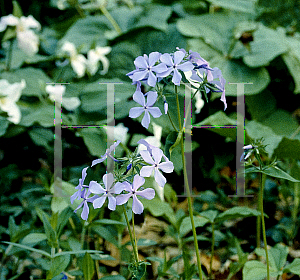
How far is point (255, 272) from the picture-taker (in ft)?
2.82

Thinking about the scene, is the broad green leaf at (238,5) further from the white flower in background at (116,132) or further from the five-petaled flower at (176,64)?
the five-petaled flower at (176,64)

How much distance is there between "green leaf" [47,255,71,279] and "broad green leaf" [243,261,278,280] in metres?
0.45

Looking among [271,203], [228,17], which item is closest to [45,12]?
[228,17]

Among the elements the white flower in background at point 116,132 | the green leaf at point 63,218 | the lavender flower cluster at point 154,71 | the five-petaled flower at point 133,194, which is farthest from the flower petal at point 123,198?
the white flower in background at point 116,132

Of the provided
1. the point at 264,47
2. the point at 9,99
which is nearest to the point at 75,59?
the point at 9,99

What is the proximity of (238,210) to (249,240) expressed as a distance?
43cm

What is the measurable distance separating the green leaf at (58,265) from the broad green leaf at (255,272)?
45cm

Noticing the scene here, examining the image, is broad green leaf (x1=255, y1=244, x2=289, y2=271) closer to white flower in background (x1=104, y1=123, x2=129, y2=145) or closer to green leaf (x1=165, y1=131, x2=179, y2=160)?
green leaf (x1=165, y1=131, x2=179, y2=160)

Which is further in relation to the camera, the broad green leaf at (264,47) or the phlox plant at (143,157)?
the broad green leaf at (264,47)

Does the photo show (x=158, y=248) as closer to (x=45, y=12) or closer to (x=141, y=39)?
(x=141, y=39)

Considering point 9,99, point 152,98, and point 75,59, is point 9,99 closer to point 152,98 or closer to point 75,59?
point 75,59

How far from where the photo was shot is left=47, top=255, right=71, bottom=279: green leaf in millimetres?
796

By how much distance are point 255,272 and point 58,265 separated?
497 millimetres

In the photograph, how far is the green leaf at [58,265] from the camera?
2.61 ft
